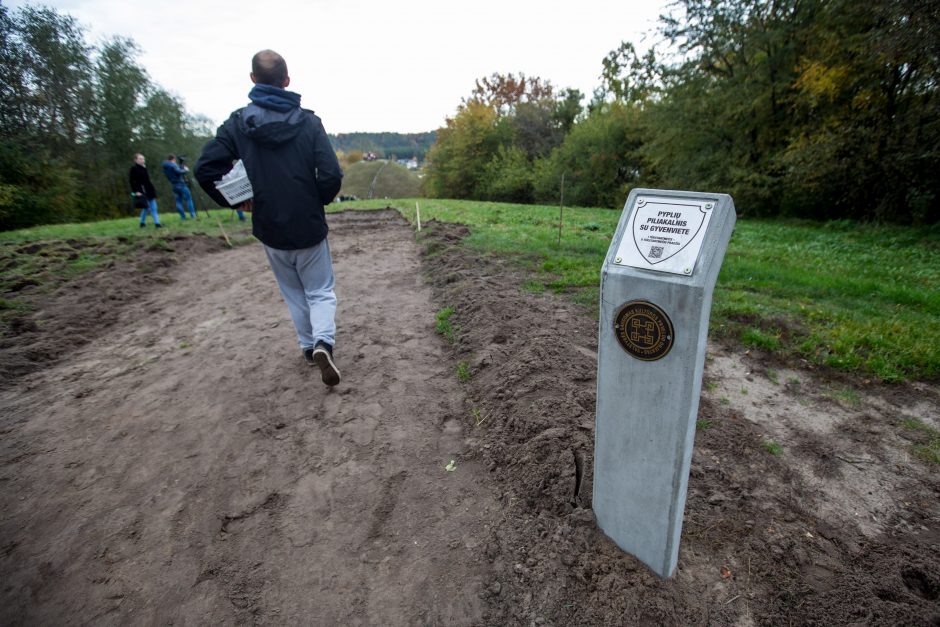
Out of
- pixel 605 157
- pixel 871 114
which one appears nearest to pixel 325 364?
pixel 871 114

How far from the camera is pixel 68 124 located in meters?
21.7

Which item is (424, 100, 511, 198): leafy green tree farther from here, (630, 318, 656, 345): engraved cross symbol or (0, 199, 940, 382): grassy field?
(630, 318, 656, 345): engraved cross symbol

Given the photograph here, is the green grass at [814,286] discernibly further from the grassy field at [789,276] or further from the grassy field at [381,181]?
the grassy field at [381,181]

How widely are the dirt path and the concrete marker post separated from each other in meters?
0.86

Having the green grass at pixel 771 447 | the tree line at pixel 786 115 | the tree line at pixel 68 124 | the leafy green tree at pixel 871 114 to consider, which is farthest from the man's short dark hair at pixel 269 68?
the tree line at pixel 68 124

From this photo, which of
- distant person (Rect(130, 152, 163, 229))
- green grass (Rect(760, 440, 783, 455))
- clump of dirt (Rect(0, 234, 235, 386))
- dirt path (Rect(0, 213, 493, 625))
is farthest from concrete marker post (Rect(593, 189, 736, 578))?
distant person (Rect(130, 152, 163, 229))

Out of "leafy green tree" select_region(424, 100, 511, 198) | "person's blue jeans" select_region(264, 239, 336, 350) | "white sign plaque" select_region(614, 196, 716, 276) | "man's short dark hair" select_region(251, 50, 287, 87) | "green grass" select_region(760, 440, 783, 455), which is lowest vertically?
"green grass" select_region(760, 440, 783, 455)

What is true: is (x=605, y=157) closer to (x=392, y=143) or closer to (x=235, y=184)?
(x=235, y=184)

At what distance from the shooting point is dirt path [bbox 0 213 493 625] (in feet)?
6.70

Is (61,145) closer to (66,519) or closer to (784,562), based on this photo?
(66,519)

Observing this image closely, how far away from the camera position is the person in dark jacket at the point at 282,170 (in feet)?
10.5

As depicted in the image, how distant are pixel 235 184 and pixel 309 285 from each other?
963mm

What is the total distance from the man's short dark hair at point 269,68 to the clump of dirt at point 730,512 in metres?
2.67

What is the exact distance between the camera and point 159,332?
519 cm
